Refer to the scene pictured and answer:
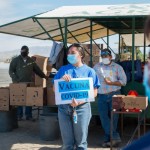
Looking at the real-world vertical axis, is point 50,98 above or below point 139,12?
below

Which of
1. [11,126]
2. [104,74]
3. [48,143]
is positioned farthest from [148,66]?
[11,126]

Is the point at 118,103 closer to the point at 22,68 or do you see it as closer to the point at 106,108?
the point at 106,108

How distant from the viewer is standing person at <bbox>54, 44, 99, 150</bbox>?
489cm

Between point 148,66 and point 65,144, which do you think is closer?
point 148,66

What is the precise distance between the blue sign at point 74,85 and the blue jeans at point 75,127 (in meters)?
Result: 0.27

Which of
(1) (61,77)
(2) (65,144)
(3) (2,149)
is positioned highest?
(1) (61,77)

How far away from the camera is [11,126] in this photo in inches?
337

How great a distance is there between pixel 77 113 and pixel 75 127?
19 cm

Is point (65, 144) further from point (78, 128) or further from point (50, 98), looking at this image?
point (50, 98)

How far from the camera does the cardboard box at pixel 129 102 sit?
6.00 m

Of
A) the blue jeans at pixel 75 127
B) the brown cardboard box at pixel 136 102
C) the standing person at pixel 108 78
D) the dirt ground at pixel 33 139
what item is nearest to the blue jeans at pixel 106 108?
the standing person at pixel 108 78

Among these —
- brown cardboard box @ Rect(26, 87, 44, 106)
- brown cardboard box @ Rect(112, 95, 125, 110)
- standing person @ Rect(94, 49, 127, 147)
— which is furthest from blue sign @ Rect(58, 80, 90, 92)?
brown cardboard box @ Rect(26, 87, 44, 106)

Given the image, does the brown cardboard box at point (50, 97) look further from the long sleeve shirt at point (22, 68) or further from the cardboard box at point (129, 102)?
Result: the cardboard box at point (129, 102)

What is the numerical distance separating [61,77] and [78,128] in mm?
719
